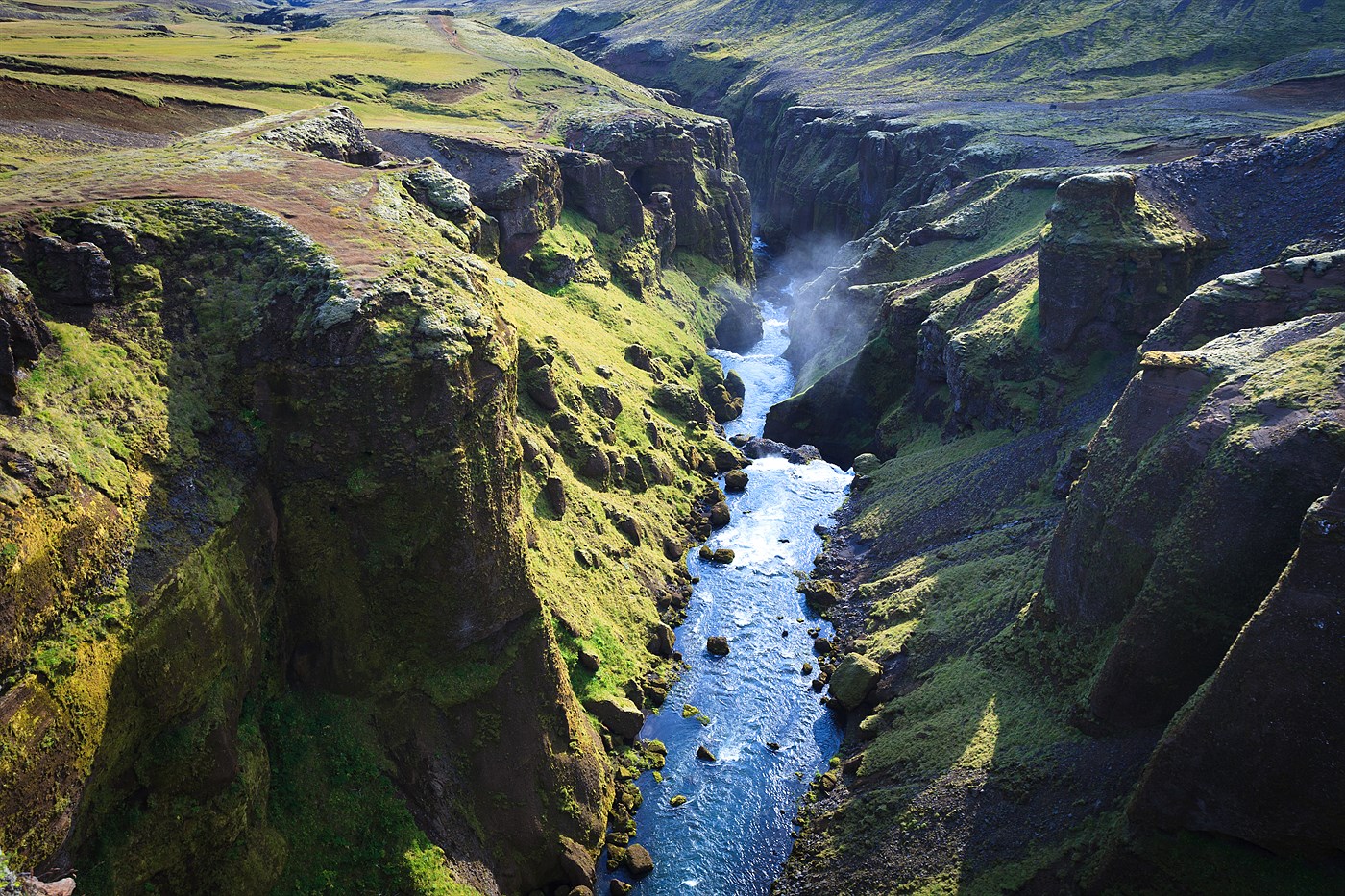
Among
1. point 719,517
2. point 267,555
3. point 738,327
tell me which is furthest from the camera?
point 738,327

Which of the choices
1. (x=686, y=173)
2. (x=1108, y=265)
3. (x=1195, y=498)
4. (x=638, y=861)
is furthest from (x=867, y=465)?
(x=686, y=173)

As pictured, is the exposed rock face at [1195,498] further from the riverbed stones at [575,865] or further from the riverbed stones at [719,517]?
the riverbed stones at [719,517]

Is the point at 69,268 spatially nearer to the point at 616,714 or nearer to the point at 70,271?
the point at 70,271

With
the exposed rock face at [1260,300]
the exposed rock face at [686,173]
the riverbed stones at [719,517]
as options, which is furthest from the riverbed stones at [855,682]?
the exposed rock face at [686,173]

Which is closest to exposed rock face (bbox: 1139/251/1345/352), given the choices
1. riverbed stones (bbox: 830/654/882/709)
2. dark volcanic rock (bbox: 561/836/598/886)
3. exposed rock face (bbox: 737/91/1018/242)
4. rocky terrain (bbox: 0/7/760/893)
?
riverbed stones (bbox: 830/654/882/709)

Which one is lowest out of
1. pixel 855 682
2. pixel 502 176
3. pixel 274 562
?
pixel 855 682

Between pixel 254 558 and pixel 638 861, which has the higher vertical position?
pixel 254 558

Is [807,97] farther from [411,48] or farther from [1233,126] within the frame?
[1233,126]
